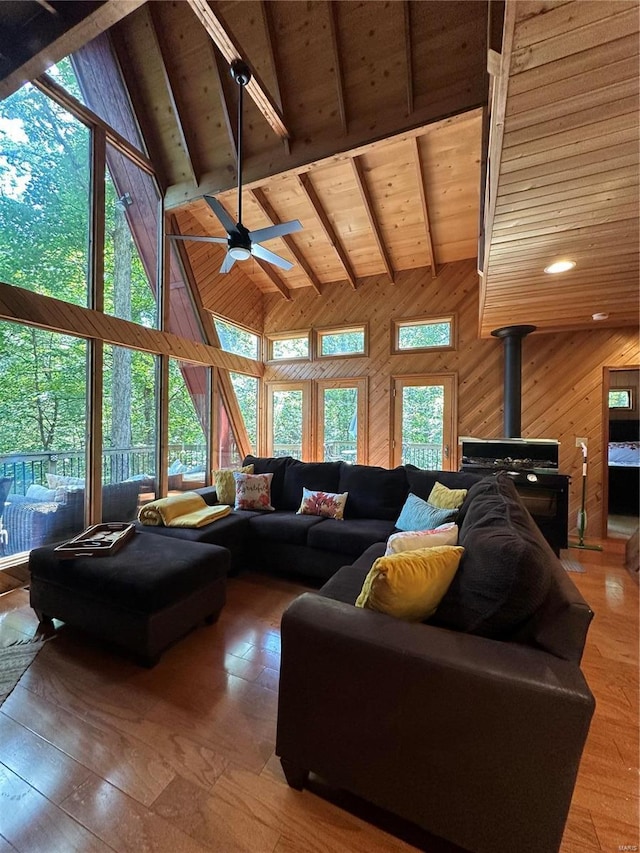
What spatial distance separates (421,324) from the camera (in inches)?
226

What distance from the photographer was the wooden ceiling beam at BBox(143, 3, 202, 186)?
3.86m

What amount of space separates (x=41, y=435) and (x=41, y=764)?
278cm

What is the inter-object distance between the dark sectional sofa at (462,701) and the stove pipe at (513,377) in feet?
12.1

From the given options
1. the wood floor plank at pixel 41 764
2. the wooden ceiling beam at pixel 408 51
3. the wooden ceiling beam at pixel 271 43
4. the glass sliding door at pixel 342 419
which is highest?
the wooden ceiling beam at pixel 271 43

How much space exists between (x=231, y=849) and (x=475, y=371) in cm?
537

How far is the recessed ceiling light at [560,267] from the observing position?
288 centimetres

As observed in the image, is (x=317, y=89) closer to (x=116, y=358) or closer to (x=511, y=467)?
(x=116, y=358)

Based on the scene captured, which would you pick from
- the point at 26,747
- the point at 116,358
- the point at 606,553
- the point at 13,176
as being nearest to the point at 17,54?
the point at 13,176

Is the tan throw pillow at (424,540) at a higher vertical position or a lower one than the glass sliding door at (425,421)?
lower

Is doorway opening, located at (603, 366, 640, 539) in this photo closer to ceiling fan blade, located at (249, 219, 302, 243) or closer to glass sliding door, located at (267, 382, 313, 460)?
glass sliding door, located at (267, 382, 313, 460)

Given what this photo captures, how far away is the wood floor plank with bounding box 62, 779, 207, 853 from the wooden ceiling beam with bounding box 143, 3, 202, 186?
555cm

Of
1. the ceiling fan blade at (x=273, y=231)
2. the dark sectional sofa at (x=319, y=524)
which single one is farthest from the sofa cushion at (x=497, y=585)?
the ceiling fan blade at (x=273, y=231)

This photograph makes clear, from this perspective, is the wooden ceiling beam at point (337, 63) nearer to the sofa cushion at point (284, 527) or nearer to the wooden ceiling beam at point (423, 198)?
the wooden ceiling beam at point (423, 198)

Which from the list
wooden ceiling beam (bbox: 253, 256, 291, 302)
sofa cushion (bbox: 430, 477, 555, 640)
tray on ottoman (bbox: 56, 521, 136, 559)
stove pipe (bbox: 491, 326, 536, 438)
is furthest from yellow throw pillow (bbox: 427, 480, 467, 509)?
wooden ceiling beam (bbox: 253, 256, 291, 302)
